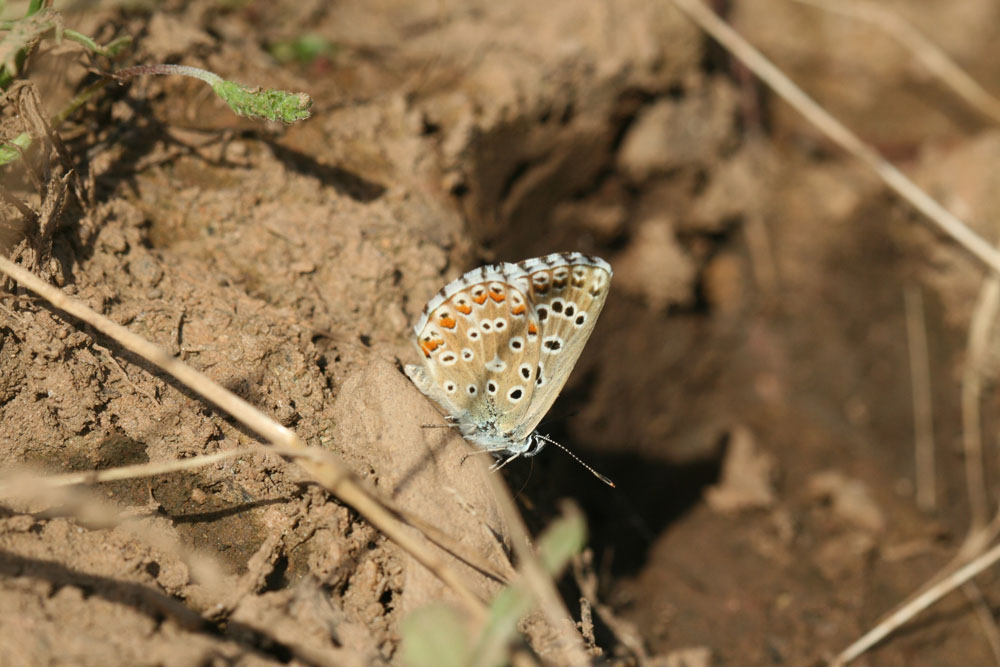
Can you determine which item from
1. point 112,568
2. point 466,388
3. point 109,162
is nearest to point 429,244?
point 466,388

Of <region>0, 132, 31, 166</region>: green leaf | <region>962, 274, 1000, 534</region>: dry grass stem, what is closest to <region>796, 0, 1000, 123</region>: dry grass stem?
<region>962, 274, 1000, 534</region>: dry grass stem

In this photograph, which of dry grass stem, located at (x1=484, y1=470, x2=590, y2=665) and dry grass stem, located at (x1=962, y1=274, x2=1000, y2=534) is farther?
dry grass stem, located at (x1=962, y1=274, x2=1000, y2=534)

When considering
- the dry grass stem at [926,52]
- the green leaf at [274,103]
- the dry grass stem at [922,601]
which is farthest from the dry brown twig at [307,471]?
the dry grass stem at [926,52]

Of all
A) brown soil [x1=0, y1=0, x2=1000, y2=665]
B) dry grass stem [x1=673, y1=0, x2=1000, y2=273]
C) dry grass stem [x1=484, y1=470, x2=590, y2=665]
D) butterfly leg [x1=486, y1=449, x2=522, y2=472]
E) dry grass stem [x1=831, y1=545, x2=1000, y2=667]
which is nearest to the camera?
dry grass stem [x1=484, y1=470, x2=590, y2=665]

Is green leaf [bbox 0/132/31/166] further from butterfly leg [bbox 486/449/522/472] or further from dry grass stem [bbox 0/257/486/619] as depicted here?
butterfly leg [bbox 486/449/522/472]

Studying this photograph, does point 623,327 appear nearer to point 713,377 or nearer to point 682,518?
point 713,377

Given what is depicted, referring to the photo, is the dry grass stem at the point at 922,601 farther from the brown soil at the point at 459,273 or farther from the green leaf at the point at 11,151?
the green leaf at the point at 11,151
